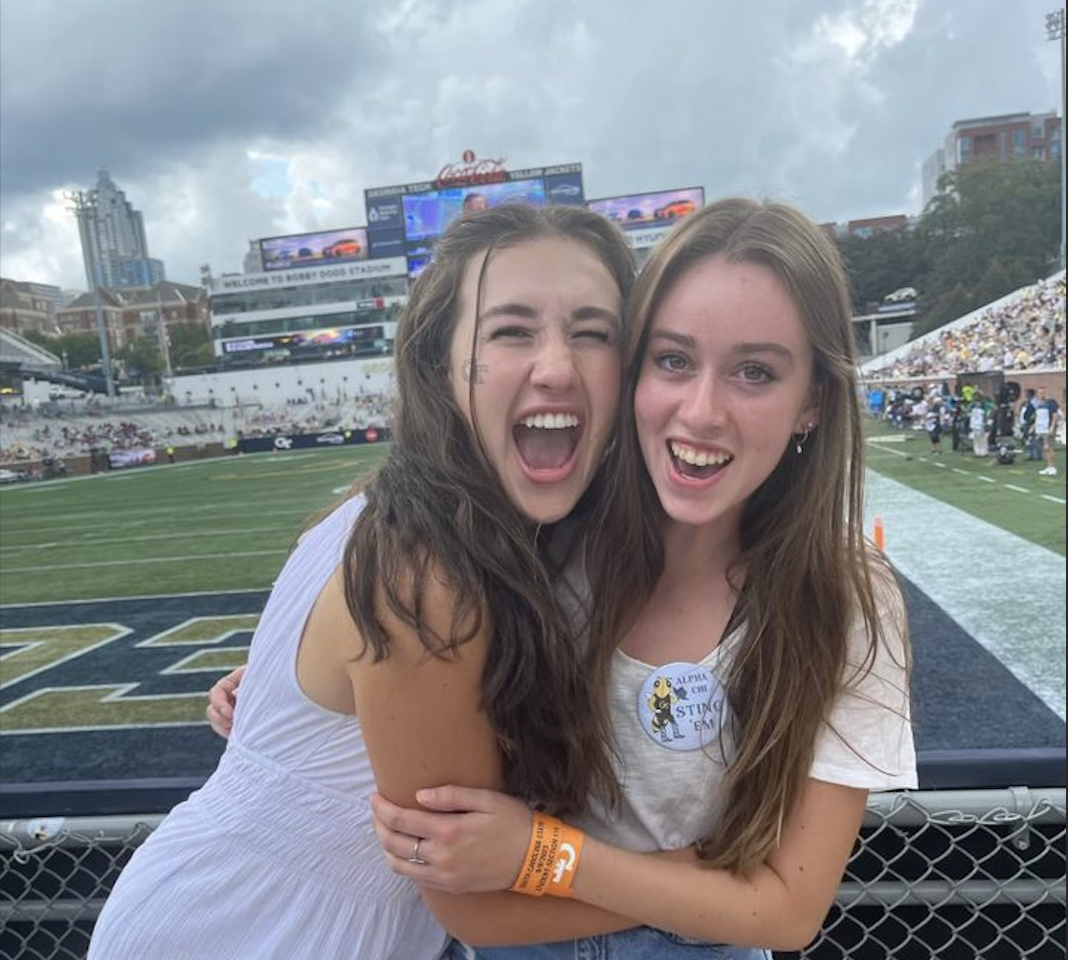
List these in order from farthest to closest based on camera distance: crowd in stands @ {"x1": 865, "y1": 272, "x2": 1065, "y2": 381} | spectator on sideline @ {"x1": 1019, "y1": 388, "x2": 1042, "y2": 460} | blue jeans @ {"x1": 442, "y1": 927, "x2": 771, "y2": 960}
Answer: crowd in stands @ {"x1": 865, "y1": 272, "x2": 1065, "y2": 381}, spectator on sideline @ {"x1": 1019, "y1": 388, "x2": 1042, "y2": 460}, blue jeans @ {"x1": 442, "y1": 927, "x2": 771, "y2": 960}

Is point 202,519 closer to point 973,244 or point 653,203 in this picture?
point 973,244

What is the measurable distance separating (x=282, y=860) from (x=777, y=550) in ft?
2.26

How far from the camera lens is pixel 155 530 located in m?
13.7

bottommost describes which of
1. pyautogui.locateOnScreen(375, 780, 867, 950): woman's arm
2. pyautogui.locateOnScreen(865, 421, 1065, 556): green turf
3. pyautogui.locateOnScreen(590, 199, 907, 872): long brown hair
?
pyautogui.locateOnScreen(865, 421, 1065, 556): green turf

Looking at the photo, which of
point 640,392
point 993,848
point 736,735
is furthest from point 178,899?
point 993,848

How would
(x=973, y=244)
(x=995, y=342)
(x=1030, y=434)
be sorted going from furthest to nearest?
(x=973, y=244) → (x=995, y=342) → (x=1030, y=434)

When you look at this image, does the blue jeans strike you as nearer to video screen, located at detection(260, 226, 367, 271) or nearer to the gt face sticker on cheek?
the gt face sticker on cheek

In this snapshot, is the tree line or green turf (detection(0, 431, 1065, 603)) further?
the tree line

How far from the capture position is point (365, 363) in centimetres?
4706

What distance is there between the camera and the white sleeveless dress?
97 cm

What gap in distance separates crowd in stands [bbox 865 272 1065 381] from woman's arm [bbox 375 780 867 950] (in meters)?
20.5

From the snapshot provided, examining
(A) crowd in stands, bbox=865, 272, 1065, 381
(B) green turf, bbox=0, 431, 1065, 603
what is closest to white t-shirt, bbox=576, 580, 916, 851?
(B) green turf, bbox=0, 431, 1065, 603

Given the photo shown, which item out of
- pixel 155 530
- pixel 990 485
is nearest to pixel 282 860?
pixel 990 485

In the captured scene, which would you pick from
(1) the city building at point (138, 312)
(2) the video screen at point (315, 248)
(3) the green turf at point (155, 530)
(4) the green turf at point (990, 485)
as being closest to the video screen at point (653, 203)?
(2) the video screen at point (315, 248)
